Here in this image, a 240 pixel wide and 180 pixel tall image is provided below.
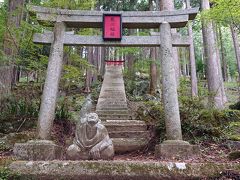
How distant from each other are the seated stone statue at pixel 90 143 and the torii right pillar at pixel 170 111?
1390mm

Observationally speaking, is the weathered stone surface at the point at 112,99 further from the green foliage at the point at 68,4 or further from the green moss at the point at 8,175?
the green moss at the point at 8,175

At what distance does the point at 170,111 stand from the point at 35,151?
3132 mm

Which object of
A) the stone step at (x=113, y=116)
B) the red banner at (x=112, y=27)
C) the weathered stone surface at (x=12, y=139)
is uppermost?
the red banner at (x=112, y=27)

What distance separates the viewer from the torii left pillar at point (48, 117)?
5.40m

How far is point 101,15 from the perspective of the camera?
664 centimetres

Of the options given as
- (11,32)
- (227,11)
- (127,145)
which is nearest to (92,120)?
(127,145)

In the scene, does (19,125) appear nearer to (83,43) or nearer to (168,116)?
(83,43)

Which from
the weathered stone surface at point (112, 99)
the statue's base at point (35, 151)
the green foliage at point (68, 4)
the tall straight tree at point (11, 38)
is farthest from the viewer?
the weathered stone surface at point (112, 99)

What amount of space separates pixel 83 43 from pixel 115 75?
9.60 meters

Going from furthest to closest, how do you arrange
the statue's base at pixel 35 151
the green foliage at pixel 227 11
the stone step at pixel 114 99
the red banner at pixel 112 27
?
the stone step at pixel 114 99, the green foliage at pixel 227 11, the red banner at pixel 112 27, the statue's base at pixel 35 151

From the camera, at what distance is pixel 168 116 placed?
238 inches

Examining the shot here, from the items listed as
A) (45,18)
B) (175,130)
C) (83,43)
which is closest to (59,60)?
(83,43)

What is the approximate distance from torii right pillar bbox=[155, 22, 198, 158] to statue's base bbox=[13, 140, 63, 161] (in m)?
2.32

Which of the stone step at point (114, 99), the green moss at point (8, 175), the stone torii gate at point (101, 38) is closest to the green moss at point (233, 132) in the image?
the stone torii gate at point (101, 38)
